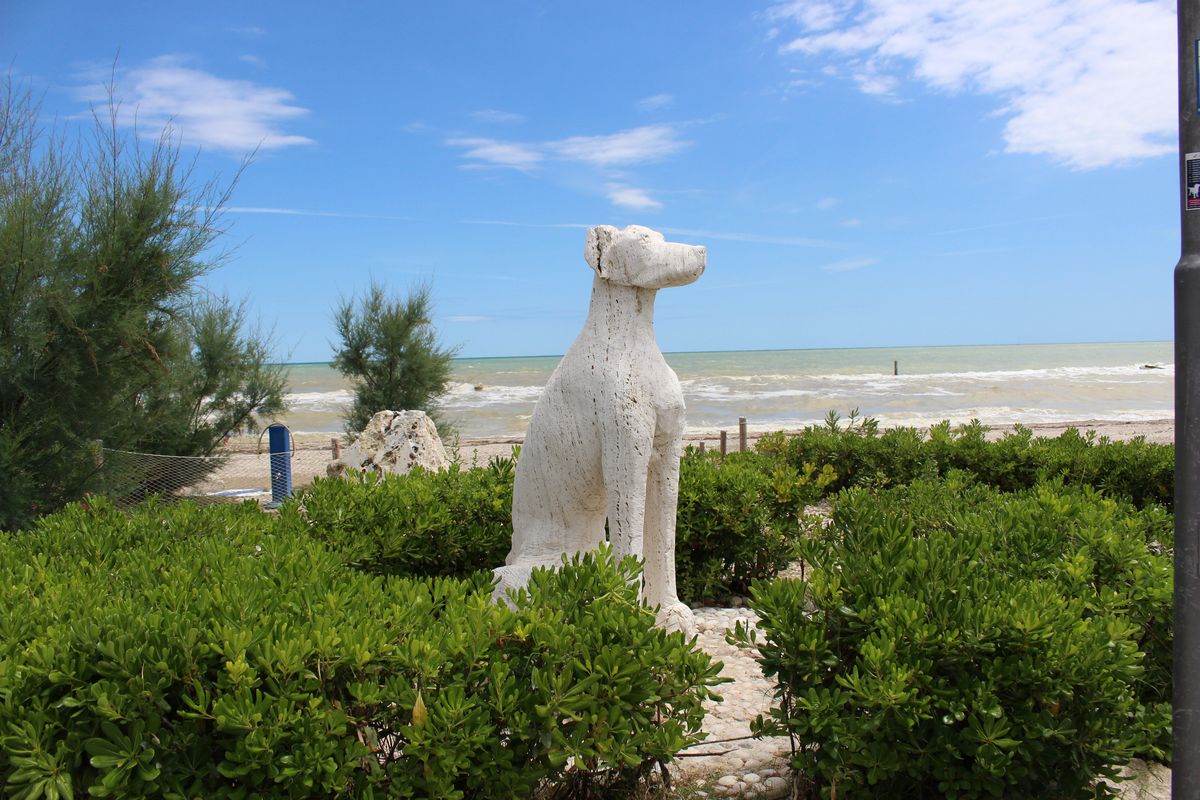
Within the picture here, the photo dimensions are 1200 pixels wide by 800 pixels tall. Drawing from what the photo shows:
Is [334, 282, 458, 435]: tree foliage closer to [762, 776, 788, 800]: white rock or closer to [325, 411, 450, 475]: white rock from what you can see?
[325, 411, 450, 475]: white rock

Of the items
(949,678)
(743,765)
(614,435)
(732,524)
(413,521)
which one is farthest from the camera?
(732,524)

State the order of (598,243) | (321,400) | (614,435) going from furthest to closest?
1. (321,400)
2. (598,243)
3. (614,435)

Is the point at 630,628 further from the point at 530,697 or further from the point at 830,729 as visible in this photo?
the point at 830,729

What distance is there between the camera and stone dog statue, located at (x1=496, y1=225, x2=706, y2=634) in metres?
3.69

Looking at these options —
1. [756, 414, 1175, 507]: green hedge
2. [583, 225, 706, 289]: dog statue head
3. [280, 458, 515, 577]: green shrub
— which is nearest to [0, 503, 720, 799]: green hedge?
[583, 225, 706, 289]: dog statue head

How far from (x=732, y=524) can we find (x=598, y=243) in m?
2.64

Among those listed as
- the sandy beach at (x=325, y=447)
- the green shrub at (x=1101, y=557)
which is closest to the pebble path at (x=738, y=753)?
the green shrub at (x=1101, y=557)

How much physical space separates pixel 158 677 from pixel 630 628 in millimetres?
1387

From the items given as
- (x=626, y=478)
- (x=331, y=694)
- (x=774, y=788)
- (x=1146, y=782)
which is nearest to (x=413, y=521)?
(x=626, y=478)

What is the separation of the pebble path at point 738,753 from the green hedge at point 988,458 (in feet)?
9.08

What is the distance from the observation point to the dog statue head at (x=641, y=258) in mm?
3723

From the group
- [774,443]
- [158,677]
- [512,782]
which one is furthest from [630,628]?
[774,443]

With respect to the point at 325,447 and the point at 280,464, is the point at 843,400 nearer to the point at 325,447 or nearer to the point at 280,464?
the point at 325,447

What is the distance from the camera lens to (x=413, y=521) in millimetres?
4973
